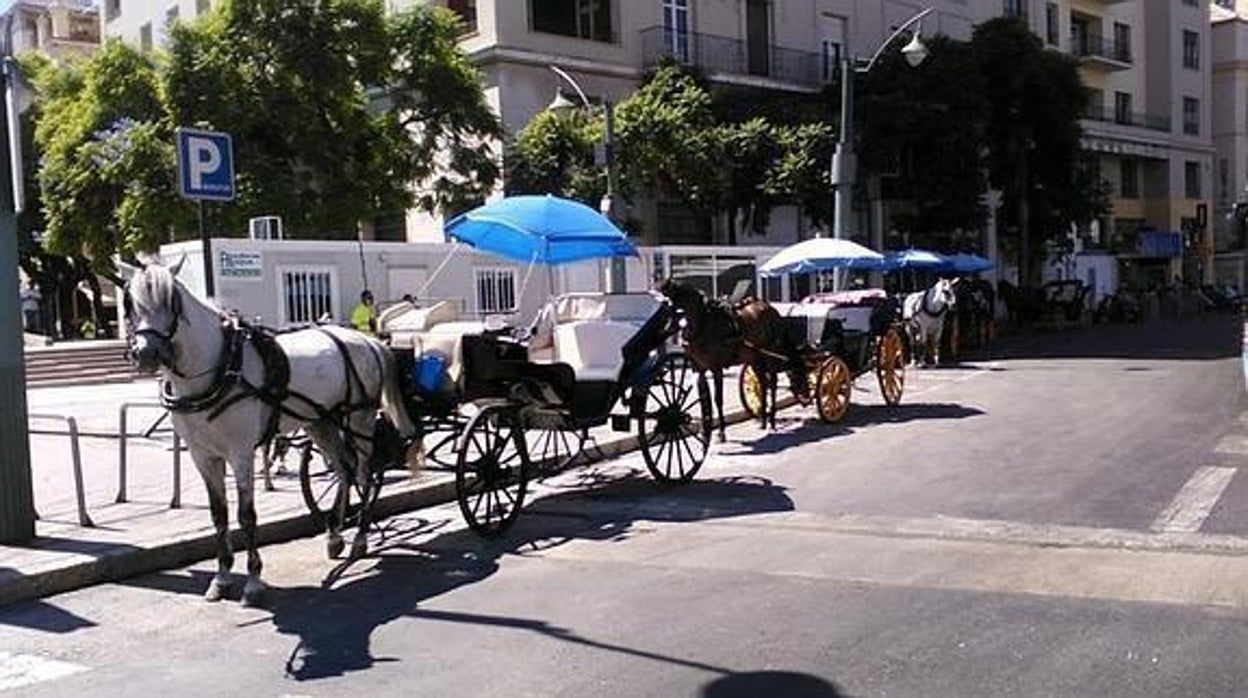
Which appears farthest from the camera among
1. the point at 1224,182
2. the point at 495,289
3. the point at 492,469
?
the point at 1224,182

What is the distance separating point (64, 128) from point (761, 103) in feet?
57.1

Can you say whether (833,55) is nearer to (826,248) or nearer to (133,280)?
(826,248)

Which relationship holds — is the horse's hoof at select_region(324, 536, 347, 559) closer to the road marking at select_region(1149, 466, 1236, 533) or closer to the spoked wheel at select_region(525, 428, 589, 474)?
the spoked wheel at select_region(525, 428, 589, 474)

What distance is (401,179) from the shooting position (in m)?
28.1

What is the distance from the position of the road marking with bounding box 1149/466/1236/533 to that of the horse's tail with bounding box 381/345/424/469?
5.35 metres

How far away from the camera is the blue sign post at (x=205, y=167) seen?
10070 mm

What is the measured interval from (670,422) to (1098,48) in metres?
48.7

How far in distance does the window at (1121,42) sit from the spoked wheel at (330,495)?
51.4 meters

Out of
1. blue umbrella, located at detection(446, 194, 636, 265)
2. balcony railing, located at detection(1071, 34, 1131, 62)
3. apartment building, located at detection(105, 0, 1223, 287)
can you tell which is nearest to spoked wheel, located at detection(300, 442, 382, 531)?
blue umbrella, located at detection(446, 194, 636, 265)

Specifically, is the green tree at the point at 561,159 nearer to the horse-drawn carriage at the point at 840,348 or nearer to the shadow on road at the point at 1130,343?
the shadow on road at the point at 1130,343

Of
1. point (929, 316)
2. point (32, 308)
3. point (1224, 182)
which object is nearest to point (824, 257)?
point (929, 316)

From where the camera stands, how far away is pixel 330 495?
34.8 feet

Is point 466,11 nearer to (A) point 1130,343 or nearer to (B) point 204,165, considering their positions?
(A) point 1130,343

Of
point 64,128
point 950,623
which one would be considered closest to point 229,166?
point 950,623
